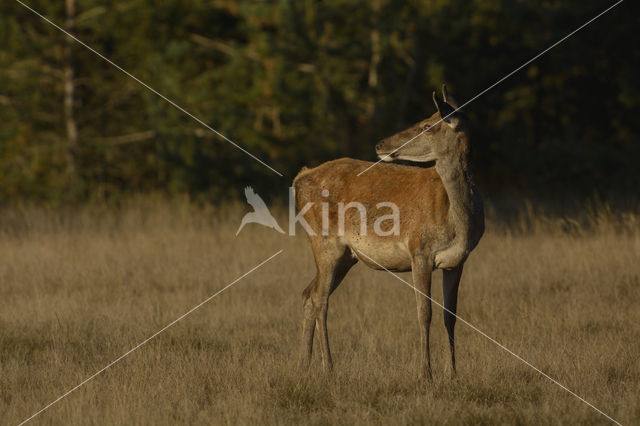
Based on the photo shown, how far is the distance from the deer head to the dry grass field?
1.50 metres

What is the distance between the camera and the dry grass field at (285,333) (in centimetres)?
530

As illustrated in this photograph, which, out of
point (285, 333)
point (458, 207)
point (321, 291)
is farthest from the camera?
point (285, 333)

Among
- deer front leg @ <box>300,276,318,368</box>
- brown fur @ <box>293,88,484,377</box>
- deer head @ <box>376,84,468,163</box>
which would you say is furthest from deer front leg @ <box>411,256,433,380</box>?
deer front leg @ <box>300,276,318,368</box>

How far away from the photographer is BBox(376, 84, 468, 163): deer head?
6.08 m

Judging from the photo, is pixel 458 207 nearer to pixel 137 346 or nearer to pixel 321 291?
pixel 321 291

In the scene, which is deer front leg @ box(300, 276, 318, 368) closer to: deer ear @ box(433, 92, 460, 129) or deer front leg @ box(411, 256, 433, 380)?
deer front leg @ box(411, 256, 433, 380)

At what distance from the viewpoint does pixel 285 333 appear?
291 inches

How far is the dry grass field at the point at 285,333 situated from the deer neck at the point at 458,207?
0.79 m

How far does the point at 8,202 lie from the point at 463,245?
12238mm

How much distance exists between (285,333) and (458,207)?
2167mm

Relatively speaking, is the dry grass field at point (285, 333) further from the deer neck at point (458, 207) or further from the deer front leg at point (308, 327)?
the deer neck at point (458, 207)

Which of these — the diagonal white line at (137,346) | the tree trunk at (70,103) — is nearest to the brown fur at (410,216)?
the diagonal white line at (137,346)

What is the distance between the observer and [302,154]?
50.6 feet

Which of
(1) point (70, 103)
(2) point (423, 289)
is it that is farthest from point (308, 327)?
(1) point (70, 103)
